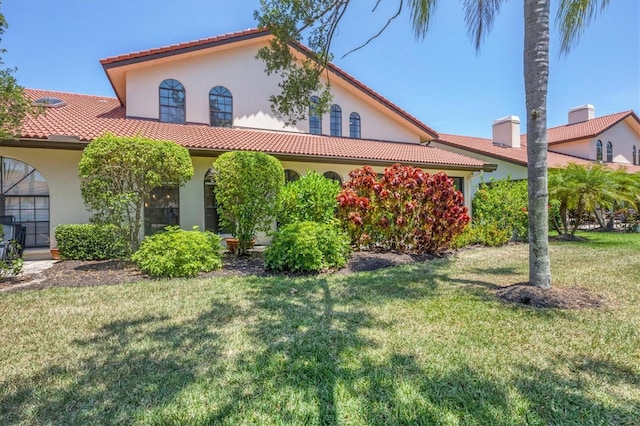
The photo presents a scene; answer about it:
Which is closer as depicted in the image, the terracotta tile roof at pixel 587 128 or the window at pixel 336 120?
the window at pixel 336 120

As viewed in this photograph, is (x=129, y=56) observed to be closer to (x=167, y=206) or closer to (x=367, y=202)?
(x=167, y=206)

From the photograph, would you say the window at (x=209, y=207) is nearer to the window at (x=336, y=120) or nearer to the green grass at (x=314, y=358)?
the green grass at (x=314, y=358)

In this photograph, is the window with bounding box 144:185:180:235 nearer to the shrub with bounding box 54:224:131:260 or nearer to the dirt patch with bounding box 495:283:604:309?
the shrub with bounding box 54:224:131:260

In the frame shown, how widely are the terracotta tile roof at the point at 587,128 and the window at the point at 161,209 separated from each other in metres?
28.7

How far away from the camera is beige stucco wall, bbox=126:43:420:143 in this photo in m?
13.1

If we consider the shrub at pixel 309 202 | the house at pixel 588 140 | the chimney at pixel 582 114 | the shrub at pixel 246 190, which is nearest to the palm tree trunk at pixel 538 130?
the shrub at pixel 309 202

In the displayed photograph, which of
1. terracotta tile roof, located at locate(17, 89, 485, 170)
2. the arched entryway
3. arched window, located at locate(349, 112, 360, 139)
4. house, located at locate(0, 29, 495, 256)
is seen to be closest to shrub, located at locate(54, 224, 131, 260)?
house, located at locate(0, 29, 495, 256)

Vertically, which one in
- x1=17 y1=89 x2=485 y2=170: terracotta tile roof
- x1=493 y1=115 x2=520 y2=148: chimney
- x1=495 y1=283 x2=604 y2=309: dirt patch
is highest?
x1=493 y1=115 x2=520 y2=148: chimney

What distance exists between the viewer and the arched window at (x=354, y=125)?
17.0m

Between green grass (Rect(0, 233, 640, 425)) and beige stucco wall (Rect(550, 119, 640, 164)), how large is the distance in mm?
25369

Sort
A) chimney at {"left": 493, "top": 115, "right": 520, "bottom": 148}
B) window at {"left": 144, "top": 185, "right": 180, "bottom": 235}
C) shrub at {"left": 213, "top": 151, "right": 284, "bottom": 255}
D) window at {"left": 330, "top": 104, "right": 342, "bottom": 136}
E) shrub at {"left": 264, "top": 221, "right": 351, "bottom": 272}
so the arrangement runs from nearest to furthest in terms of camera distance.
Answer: shrub at {"left": 264, "top": 221, "right": 351, "bottom": 272}
shrub at {"left": 213, "top": 151, "right": 284, "bottom": 255}
window at {"left": 144, "top": 185, "right": 180, "bottom": 235}
window at {"left": 330, "top": 104, "right": 342, "bottom": 136}
chimney at {"left": 493, "top": 115, "right": 520, "bottom": 148}

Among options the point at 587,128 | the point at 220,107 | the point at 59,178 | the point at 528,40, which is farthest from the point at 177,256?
the point at 587,128

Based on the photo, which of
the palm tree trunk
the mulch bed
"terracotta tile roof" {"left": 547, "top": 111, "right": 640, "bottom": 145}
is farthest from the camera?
"terracotta tile roof" {"left": 547, "top": 111, "right": 640, "bottom": 145}

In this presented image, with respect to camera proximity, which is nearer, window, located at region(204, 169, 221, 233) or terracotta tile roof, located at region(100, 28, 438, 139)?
window, located at region(204, 169, 221, 233)
